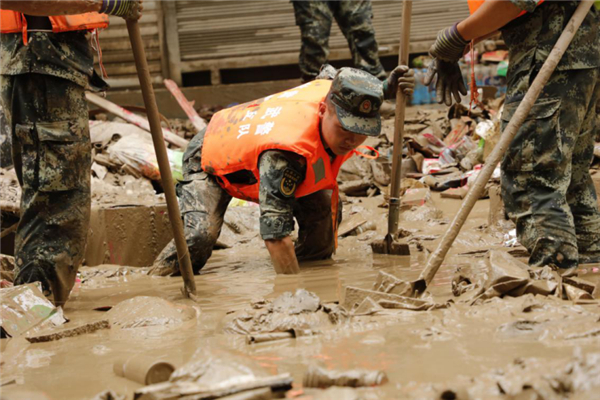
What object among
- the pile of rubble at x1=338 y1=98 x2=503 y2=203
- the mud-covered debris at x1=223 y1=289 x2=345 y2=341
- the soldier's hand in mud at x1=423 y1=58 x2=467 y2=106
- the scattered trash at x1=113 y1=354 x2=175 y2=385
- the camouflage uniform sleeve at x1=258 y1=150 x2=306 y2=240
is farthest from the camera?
the pile of rubble at x1=338 y1=98 x2=503 y2=203

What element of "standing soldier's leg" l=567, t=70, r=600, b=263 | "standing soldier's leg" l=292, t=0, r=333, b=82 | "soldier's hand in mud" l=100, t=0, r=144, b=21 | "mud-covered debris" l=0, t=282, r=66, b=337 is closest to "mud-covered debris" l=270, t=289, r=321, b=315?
"mud-covered debris" l=0, t=282, r=66, b=337

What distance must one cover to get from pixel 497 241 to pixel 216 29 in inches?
249

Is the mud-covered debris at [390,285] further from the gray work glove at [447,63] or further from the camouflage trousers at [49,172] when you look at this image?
the camouflage trousers at [49,172]

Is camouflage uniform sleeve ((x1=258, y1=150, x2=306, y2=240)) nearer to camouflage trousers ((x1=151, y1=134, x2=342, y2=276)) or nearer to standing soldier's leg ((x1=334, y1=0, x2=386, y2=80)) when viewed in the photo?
camouflage trousers ((x1=151, y1=134, x2=342, y2=276))

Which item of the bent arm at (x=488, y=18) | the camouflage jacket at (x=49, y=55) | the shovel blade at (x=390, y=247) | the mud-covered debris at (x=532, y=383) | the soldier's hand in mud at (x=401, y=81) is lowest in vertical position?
the shovel blade at (x=390, y=247)

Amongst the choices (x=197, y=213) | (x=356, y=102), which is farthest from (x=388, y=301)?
(x=197, y=213)

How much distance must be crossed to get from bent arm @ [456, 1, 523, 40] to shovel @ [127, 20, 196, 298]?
62.1 inches

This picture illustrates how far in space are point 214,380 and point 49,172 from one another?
5.83ft

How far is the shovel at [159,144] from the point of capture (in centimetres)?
332

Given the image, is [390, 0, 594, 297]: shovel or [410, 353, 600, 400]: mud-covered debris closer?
[410, 353, 600, 400]: mud-covered debris

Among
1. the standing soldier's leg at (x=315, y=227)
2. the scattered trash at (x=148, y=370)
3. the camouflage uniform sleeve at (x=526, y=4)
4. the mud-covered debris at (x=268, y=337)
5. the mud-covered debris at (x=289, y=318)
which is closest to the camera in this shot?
the scattered trash at (x=148, y=370)

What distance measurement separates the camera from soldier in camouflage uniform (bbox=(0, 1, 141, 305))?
11.0ft

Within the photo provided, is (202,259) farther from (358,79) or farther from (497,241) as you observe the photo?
(497,241)

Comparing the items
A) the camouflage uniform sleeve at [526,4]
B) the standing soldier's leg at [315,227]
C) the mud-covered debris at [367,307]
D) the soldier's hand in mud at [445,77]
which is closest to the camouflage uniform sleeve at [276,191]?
the standing soldier's leg at [315,227]
